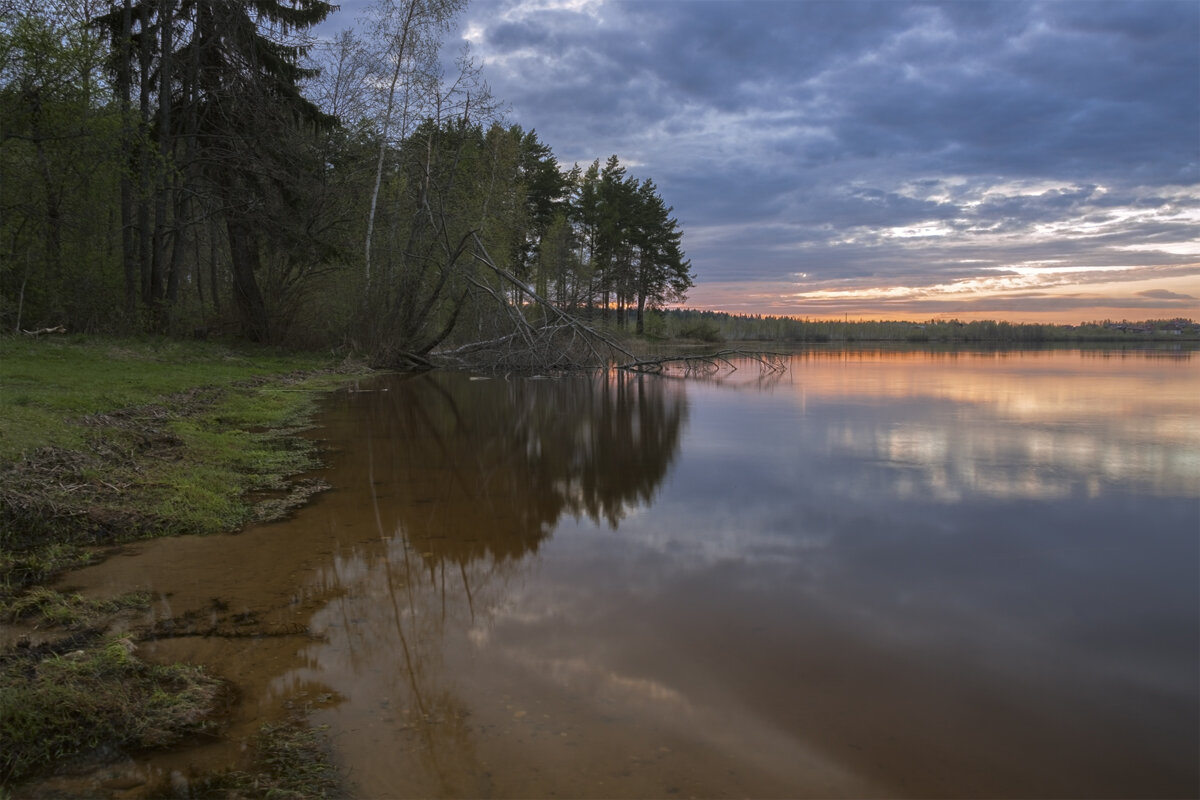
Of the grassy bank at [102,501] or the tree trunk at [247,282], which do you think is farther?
the tree trunk at [247,282]

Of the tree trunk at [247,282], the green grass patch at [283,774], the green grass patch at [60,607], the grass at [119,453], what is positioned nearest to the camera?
the green grass patch at [283,774]

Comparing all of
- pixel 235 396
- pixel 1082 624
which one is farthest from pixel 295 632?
pixel 235 396

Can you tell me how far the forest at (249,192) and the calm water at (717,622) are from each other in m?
12.8

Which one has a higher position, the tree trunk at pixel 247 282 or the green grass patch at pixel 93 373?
the tree trunk at pixel 247 282

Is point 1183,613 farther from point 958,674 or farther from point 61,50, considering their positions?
point 61,50

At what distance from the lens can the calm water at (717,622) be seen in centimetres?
291

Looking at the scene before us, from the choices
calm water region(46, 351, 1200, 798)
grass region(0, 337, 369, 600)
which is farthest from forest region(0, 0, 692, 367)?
calm water region(46, 351, 1200, 798)

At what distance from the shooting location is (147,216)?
62.6ft

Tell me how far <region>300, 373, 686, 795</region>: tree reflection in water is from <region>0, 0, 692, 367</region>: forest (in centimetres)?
829

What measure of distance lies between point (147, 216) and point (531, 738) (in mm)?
20468

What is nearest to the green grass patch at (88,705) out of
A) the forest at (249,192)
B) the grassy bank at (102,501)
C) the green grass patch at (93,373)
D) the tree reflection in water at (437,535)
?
the grassy bank at (102,501)

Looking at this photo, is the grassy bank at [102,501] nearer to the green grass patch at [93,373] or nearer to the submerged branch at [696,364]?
A: the green grass patch at [93,373]

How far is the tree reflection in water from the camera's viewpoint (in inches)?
121

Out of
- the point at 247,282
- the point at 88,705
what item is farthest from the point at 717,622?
the point at 247,282
